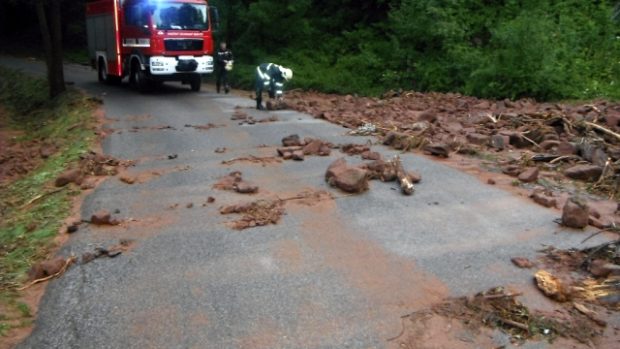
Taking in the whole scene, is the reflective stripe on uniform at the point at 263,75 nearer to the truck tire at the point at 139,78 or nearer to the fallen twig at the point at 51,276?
the truck tire at the point at 139,78

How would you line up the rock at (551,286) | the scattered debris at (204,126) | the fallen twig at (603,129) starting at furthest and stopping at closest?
the scattered debris at (204,126) < the fallen twig at (603,129) < the rock at (551,286)

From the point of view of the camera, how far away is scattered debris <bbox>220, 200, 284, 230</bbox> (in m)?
7.34

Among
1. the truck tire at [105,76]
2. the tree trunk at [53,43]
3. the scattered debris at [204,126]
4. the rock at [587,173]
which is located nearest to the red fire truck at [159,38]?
the truck tire at [105,76]

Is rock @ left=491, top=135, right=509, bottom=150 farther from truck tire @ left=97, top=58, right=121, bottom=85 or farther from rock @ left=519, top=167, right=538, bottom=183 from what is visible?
truck tire @ left=97, top=58, right=121, bottom=85

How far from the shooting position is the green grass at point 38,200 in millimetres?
6430

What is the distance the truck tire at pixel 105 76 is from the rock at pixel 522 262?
19.2m

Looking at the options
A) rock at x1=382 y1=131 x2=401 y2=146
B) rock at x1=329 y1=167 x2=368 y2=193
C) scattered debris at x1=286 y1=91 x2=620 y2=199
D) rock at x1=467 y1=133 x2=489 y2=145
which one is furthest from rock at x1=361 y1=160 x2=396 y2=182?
rock at x1=467 y1=133 x2=489 y2=145

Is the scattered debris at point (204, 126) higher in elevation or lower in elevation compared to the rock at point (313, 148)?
lower

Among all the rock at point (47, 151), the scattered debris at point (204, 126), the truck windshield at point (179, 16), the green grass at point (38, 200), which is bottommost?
the rock at point (47, 151)

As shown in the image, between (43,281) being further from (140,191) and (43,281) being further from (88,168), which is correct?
(88,168)

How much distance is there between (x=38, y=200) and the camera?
8984mm

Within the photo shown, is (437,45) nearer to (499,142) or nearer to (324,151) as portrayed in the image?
(499,142)

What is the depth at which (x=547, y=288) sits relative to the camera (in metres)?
5.59

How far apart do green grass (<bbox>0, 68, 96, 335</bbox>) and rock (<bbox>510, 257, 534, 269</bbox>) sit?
4665 millimetres
